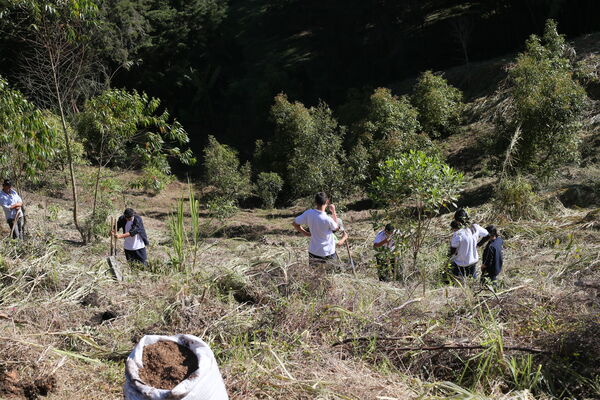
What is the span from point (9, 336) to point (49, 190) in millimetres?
13688

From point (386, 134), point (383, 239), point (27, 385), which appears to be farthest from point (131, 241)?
point (386, 134)

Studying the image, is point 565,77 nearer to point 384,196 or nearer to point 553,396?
point 384,196

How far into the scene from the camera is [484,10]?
84.5 ft

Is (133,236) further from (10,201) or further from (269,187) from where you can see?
(269,187)

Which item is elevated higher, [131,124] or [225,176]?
[131,124]

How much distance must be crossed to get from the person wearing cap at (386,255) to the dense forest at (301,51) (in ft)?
56.0

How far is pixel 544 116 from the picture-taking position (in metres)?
13.0

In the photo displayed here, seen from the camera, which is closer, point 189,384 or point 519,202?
point 189,384

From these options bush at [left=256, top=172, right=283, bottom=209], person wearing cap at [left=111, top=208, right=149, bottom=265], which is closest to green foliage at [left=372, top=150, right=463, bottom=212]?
person wearing cap at [left=111, top=208, right=149, bottom=265]

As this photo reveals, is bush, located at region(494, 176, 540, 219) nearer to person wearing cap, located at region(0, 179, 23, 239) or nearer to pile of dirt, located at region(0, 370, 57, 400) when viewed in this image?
person wearing cap, located at region(0, 179, 23, 239)

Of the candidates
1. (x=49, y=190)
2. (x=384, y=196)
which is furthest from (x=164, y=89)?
(x=384, y=196)

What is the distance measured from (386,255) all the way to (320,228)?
0.80 m

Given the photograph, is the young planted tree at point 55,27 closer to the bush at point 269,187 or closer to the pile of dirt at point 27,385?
the pile of dirt at point 27,385

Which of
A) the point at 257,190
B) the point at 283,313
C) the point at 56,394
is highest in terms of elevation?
the point at 56,394
